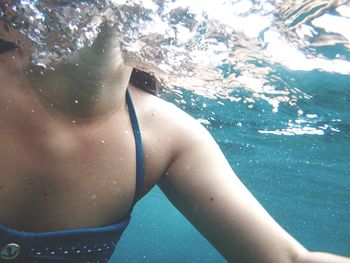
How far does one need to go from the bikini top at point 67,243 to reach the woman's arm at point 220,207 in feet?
1.21

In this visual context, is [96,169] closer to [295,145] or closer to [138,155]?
[138,155]

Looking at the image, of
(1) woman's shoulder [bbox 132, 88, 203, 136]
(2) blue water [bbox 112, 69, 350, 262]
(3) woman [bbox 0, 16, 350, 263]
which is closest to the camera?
(3) woman [bbox 0, 16, 350, 263]

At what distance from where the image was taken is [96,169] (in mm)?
2625

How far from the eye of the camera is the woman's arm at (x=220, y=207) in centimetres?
244

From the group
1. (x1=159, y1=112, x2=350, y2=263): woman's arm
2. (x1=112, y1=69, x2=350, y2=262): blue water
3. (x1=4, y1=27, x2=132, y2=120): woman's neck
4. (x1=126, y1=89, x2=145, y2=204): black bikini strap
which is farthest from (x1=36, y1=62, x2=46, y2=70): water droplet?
(x1=112, y1=69, x2=350, y2=262): blue water

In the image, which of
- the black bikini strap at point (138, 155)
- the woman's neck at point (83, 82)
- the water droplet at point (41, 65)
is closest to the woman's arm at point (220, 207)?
the black bikini strap at point (138, 155)

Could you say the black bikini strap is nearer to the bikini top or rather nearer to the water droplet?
the bikini top

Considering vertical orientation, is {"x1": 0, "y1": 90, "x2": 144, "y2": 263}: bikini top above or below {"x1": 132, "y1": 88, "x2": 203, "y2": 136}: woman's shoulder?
below

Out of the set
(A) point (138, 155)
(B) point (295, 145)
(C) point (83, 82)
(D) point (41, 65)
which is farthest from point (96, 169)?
(B) point (295, 145)

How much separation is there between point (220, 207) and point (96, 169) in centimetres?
102

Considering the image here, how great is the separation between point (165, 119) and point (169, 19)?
2.88 m

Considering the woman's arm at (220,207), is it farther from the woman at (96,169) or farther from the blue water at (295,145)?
the blue water at (295,145)

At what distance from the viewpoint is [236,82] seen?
37.9 ft

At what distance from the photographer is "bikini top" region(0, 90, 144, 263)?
220cm
